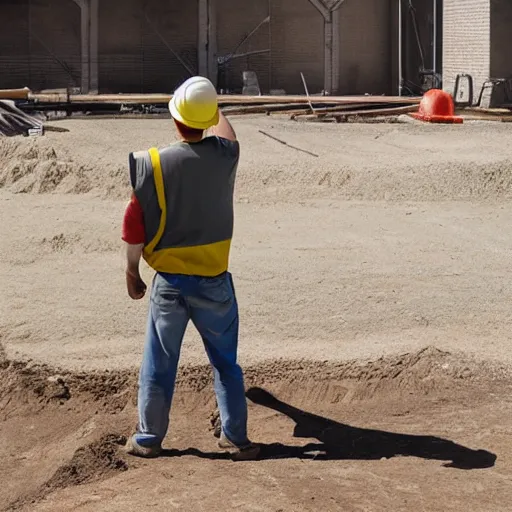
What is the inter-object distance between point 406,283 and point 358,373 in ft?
6.91

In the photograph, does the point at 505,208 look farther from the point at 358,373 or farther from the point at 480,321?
the point at 358,373

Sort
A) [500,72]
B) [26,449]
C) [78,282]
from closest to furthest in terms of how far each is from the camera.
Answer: [26,449] < [78,282] < [500,72]

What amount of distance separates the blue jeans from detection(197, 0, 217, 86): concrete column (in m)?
24.7

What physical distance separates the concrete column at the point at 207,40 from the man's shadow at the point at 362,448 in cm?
2420

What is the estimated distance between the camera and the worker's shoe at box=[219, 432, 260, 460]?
19.7 feet

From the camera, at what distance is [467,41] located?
24.8m

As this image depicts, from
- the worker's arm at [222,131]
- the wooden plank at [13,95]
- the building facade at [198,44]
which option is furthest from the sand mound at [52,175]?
the building facade at [198,44]

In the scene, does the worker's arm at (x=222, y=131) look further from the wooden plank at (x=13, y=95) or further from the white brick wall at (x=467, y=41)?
the white brick wall at (x=467, y=41)

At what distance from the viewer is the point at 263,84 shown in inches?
1193

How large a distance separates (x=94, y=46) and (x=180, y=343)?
25.3m

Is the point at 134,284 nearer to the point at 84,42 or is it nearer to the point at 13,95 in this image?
the point at 13,95

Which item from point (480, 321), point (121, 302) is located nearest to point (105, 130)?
point (121, 302)

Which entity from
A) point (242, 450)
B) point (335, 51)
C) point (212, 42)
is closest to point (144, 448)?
point (242, 450)

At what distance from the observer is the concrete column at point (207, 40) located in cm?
3002
